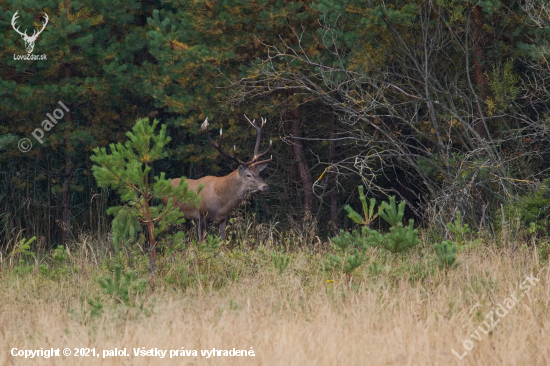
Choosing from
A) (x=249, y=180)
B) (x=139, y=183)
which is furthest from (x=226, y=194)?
(x=139, y=183)

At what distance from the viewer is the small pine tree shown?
5.86 meters

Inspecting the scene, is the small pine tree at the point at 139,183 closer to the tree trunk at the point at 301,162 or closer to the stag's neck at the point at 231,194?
the stag's neck at the point at 231,194

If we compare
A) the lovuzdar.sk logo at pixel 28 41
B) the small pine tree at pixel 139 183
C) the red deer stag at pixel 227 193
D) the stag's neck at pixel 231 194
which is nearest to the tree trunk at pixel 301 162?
the red deer stag at pixel 227 193

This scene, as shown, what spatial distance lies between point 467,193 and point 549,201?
100cm

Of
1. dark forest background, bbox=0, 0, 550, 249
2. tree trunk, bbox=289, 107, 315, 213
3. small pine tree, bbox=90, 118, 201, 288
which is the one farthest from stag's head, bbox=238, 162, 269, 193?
small pine tree, bbox=90, 118, 201, 288

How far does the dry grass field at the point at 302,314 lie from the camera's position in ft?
13.6

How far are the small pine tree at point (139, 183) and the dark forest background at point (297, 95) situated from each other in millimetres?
2294

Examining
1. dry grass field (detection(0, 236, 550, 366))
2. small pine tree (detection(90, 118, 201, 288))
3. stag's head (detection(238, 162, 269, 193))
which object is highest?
small pine tree (detection(90, 118, 201, 288))

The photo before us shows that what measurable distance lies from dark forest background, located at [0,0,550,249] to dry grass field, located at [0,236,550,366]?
190 centimetres

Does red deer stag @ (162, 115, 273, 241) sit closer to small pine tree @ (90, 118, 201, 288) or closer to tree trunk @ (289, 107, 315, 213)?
tree trunk @ (289, 107, 315, 213)

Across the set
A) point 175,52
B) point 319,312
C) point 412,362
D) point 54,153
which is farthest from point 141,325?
point 54,153

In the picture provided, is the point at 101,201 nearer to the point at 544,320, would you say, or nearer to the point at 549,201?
the point at 549,201

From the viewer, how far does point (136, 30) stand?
11.6 metres

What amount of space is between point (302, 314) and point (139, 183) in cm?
188
